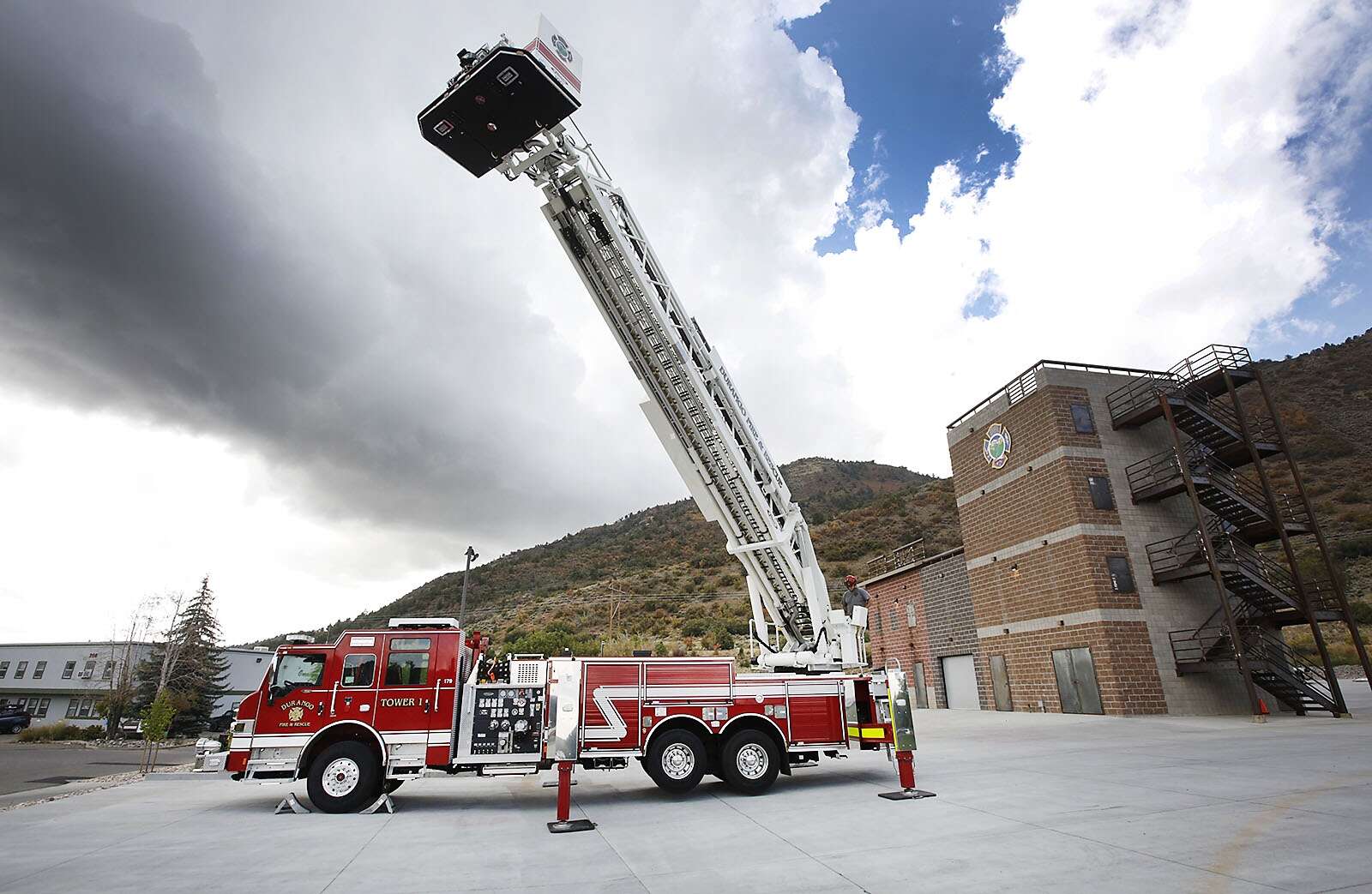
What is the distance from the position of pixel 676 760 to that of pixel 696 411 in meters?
5.63

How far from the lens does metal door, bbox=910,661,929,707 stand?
28.9 meters

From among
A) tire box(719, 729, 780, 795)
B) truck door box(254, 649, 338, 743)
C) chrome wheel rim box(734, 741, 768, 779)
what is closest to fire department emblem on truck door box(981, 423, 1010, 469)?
tire box(719, 729, 780, 795)

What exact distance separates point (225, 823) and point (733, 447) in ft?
29.5

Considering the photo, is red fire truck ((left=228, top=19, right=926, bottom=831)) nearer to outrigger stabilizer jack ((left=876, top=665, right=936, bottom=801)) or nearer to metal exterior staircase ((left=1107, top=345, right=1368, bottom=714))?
outrigger stabilizer jack ((left=876, top=665, right=936, bottom=801))

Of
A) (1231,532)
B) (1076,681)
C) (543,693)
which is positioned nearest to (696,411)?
(543,693)

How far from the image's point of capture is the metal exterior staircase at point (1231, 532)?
61.1 ft

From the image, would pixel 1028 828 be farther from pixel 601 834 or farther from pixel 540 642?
pixel 540 642

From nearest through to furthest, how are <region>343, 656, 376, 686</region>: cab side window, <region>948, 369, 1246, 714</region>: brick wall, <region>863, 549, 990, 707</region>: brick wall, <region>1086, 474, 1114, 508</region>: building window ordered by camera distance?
<region>343, 656, 376, 686</region>: cab side window
<region>948, 369, 1246, 714</region>: brick wall
<region>1086, 474, 1114, 508</region>: building window
<region>863, 549, 990, 707</region>: brick wall

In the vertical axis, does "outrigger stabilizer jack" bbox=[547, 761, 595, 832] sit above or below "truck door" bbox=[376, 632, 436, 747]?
below

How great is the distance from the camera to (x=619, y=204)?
37.5 ft

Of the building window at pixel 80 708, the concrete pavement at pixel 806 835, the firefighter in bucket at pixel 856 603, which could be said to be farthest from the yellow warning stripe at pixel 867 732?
the building window at pixel 80 708

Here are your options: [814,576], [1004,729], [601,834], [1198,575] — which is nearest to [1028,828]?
[601,834]

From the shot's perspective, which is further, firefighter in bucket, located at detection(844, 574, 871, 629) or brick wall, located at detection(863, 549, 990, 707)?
brick wall, located at detection(863, 549, 990, 707)

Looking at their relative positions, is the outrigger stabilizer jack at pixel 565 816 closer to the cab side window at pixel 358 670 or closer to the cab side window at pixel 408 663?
the cab side window at pixel 408 663
